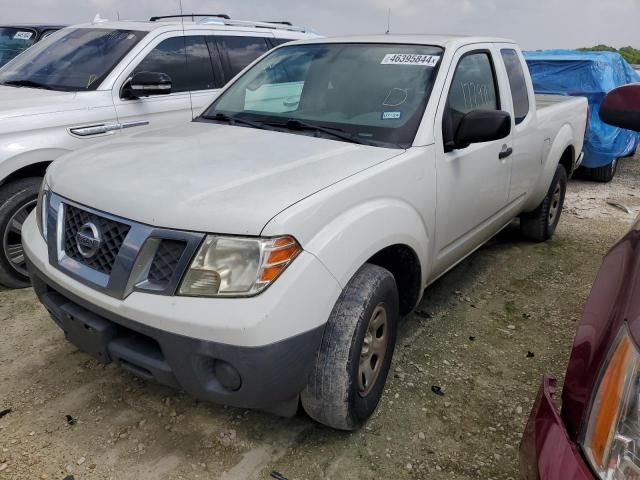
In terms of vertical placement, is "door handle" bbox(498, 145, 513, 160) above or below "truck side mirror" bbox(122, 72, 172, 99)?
below

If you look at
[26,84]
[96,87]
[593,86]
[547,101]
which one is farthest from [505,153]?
[593,86]

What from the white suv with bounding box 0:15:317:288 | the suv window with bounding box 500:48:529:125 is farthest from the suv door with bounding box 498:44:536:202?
the white suv with bounding box 0:15:317:288

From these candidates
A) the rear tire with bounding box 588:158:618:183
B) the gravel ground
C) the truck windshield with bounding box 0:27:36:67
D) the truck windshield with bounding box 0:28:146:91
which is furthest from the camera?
the rear tire with bounding box 588:158:618:183

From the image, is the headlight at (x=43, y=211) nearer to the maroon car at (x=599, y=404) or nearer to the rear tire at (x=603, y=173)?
the maroon car at (x=599, y=404)

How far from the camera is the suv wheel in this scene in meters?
3.57

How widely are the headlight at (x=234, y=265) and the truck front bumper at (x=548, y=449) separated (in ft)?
2.96

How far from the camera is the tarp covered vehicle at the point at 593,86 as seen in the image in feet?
23.5

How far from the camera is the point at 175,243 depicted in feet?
6.21

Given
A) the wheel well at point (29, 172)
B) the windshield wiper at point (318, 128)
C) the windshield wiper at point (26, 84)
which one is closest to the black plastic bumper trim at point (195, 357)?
the windshield wiper at point (318, 128)

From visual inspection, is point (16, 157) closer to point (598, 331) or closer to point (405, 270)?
point (405, 270)

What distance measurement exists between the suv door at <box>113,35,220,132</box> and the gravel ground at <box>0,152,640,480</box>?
163cm

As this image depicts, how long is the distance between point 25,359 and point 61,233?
3.64 feet

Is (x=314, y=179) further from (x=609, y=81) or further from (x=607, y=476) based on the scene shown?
(x=609, y=81)

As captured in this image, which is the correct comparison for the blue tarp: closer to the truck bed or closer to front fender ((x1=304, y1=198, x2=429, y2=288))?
the truck bed
